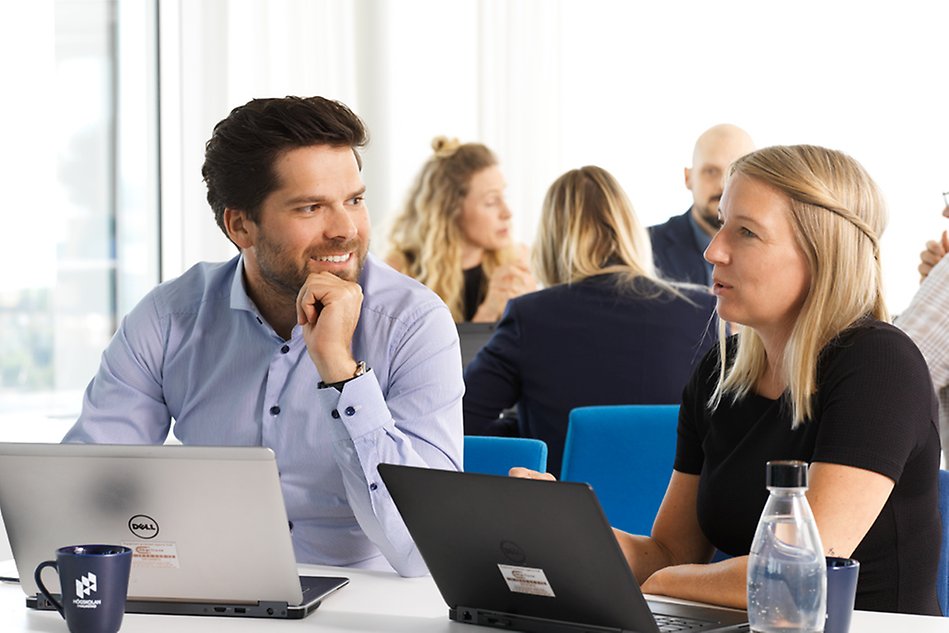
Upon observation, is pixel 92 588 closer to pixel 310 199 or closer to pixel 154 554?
pixel 154 554

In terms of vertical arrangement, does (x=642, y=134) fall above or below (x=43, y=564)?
above

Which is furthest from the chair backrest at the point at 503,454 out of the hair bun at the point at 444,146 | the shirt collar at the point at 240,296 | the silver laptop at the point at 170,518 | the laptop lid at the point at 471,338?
the hair bun at the point at 444,146

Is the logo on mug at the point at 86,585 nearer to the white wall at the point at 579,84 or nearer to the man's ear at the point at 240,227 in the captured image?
the man's ear at the point at 240,227

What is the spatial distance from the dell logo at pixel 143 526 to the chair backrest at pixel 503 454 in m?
0.80

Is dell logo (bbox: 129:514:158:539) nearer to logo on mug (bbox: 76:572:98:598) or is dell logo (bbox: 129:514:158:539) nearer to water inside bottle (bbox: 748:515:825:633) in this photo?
logo on mug (bbox: 76:572:98:598)

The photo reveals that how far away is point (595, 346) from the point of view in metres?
3.23

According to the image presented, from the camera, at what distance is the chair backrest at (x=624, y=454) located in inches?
106

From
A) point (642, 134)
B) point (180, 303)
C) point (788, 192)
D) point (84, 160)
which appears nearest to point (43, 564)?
point (180, 303)

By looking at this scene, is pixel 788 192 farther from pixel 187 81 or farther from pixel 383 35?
pixel 383 35

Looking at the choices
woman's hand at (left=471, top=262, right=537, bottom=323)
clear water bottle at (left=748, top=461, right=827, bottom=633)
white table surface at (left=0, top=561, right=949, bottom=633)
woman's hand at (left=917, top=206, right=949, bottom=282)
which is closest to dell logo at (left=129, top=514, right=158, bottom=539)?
white table surface at (left=0, top=561, right=949, bottom=633)

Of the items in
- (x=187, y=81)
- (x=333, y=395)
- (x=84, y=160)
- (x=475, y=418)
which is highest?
(x=187, y=81)

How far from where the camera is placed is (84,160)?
4.15 m

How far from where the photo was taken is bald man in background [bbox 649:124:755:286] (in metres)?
4.41

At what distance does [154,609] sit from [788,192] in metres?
1.06
